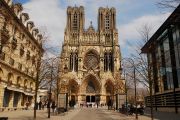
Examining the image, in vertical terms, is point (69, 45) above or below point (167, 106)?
above

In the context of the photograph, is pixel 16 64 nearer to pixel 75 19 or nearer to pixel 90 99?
pixel 90 99

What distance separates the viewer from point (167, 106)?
35.9 metres

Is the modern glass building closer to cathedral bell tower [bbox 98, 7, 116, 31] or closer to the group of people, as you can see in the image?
the group of people

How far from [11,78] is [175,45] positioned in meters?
23.7

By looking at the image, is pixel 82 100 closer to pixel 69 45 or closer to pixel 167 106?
pixel 69 45

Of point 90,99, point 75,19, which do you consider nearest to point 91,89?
point 90,99

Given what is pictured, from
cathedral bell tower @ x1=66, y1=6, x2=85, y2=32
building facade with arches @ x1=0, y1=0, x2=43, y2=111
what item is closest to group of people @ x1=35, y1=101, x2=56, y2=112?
building facade with arches @ x1=0, y1=0, x2=43, y2=111

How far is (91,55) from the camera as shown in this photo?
265 ft

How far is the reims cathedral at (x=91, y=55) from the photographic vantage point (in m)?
74.0

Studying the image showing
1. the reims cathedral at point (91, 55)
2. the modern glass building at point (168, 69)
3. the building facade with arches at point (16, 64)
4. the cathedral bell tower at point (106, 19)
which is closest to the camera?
the building facade with arches at point (16, 64)

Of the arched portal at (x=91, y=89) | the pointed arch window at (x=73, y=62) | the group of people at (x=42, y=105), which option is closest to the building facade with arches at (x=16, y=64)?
the group of people at (x=42, y=105)

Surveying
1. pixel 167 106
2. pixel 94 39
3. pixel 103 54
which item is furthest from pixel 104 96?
pixel 167 106

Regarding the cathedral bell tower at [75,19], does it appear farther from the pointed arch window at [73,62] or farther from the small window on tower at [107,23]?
the pointed arch window at [73,62]

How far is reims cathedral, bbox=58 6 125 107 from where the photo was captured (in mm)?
74000
